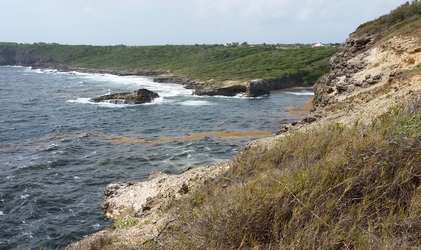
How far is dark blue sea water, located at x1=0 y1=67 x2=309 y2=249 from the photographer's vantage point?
57.2ft

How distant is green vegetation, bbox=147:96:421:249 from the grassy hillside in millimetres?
60779

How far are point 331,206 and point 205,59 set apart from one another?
96.6m

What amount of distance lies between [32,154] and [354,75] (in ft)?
62.1

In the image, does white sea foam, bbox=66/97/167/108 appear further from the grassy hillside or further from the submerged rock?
the grassy hillside

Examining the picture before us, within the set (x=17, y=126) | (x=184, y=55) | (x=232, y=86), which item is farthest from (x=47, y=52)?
(x=17, y=126)

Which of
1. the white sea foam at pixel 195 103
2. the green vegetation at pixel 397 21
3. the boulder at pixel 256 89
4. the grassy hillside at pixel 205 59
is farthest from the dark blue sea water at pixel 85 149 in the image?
the grassy hillside at pixel 205 59

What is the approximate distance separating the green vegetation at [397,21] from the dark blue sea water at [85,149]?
976 centimetres

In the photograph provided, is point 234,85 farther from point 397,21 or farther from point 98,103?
point 397,21

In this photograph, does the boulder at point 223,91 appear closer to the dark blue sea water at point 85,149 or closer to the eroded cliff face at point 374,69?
the dark blue sea water at point 85,149

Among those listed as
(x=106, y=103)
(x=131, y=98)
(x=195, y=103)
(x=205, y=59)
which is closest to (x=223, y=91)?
(x=195, y=103)

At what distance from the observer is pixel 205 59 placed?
100m

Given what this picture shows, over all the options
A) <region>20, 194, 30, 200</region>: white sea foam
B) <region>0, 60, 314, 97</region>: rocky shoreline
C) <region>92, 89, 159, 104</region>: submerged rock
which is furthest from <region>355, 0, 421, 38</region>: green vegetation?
<region>92, 89, 159, 104</region>: submerged rock

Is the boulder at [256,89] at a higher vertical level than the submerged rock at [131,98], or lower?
higher

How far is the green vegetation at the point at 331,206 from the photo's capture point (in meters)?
4.60
